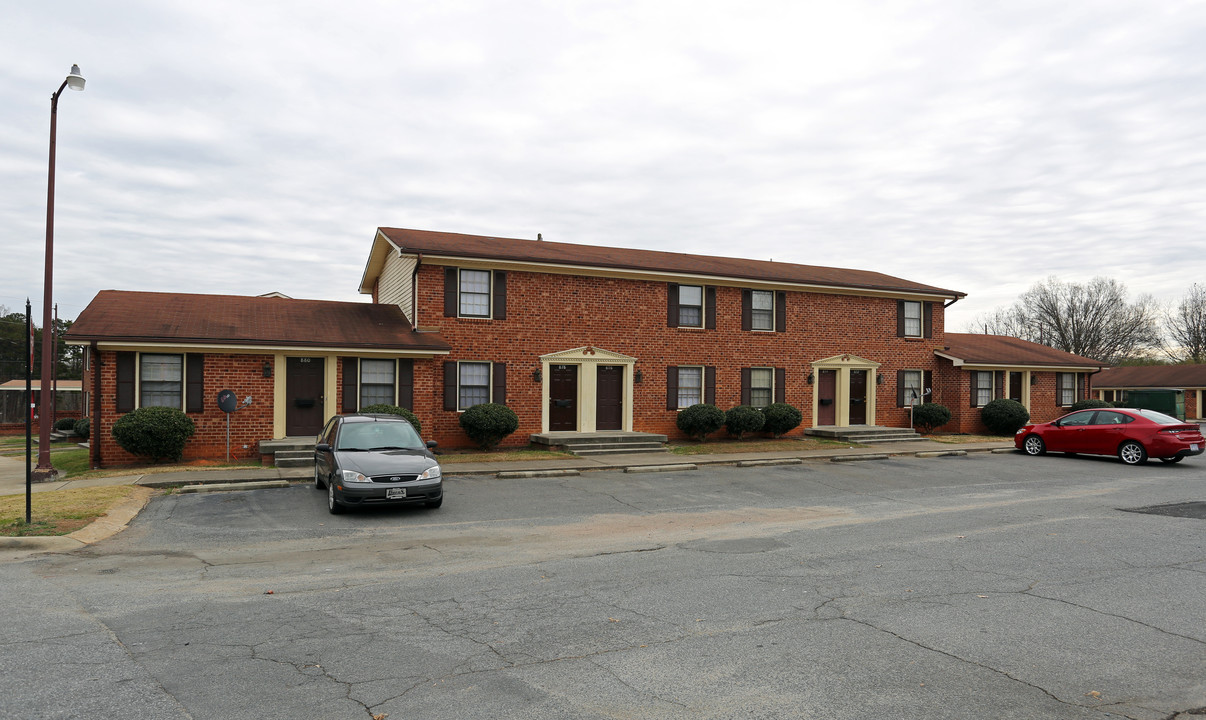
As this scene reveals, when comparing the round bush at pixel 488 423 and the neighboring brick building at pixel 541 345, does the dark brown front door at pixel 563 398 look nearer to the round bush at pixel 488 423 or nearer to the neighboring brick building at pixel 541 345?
the neighboring brick building at pixel 541 345

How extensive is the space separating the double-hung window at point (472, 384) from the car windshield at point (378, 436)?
23.5ft

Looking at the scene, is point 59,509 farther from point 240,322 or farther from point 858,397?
point 858,397

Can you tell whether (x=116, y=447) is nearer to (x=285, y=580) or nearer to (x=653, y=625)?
(x=285, y=580)

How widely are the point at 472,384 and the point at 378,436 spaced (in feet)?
26.0

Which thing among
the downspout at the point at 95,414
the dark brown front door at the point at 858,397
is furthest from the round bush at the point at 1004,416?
the downspout at the point at 95,414

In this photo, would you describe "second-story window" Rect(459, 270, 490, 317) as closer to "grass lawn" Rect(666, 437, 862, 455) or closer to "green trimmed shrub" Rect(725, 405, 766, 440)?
"grass lawn" Rect(666, 437, 862, 455)

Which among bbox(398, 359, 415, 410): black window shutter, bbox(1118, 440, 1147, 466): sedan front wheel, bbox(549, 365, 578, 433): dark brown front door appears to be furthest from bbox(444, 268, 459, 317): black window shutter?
bbox(1118, 440, 1147, 466): sedan front wheel

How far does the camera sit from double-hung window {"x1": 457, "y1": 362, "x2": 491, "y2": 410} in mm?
20203

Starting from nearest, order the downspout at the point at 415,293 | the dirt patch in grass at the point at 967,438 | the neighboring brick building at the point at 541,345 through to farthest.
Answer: the neighboring brick building at the point at 541,345 → the downspout at the point at 415,293 → the dirt patch in grass at the point at 967,438

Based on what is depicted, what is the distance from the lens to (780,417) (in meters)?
23.1

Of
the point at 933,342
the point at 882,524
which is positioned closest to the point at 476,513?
the point at 882,524

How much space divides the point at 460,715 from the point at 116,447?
52.0 feet

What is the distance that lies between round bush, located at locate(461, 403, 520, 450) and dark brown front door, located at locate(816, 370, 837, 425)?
35.6ft

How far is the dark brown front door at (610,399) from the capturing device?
864 inches
